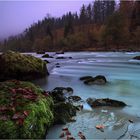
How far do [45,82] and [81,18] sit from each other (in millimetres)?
112525

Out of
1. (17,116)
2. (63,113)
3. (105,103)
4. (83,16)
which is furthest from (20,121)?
(83,16)

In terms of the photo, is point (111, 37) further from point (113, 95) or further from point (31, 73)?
point (113, 95)

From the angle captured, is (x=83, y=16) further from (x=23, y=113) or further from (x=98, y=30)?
(x=23, y=113)

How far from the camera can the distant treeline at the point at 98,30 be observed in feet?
224

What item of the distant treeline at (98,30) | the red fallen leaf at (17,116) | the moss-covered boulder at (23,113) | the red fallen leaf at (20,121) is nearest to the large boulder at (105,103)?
the moss-covered boulder at (23,113)

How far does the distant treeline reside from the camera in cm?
6831

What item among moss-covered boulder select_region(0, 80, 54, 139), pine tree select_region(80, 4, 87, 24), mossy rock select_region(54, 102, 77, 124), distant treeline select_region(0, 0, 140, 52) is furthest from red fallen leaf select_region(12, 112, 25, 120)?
pine tree select_region(80, 4, 87, 24)

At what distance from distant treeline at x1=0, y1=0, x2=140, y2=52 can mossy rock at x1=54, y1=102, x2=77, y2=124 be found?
199 feet

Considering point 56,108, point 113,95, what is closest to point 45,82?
point 113,95

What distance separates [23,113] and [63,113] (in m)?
1.52

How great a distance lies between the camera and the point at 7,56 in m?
14.4

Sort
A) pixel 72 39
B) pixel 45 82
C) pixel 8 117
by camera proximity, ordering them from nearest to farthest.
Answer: pixel 8 117 < pixel 45 82 < pixel 72 39

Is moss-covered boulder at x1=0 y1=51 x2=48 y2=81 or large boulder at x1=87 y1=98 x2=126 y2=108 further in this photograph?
moss-covered boulder at x1=0 y1=51 x2=48 y2=81

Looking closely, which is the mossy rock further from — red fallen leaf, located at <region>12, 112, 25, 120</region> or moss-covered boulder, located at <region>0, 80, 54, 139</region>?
red fallen leaf, located at <region>12, 112, 25, 120</region>
